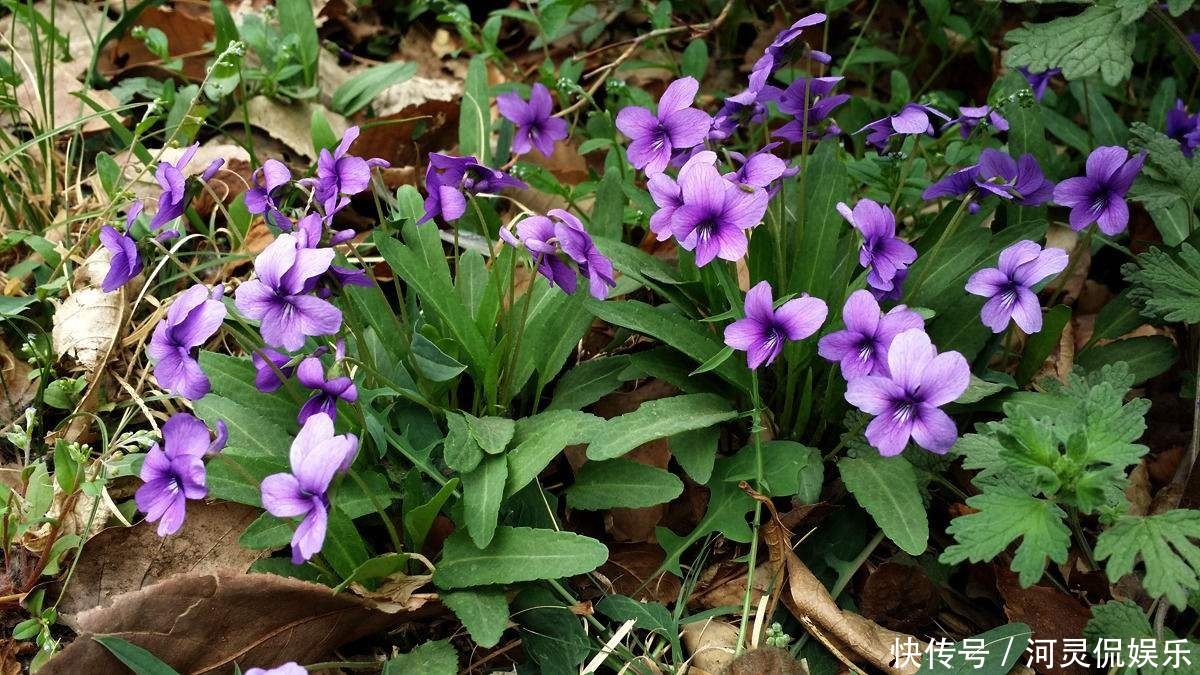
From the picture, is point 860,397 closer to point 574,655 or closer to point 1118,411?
point 1118,411

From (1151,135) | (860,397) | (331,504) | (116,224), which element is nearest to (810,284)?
(860,397)

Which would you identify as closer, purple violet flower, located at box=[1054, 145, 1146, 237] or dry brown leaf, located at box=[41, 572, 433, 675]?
dry brown leaf, located at box=[41, 572, 433, 675]

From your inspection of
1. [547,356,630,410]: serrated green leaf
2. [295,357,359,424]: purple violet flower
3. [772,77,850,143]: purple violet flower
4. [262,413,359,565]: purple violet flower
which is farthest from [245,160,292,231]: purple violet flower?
[772,77,850,143]: purple violet flower

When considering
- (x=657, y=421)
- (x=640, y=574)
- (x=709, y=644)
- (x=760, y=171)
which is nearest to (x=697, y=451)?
(x=657, y=421)

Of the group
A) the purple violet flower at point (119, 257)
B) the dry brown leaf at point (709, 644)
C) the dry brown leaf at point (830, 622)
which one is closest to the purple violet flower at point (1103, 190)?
the dry brown leaf at point (830, 622)

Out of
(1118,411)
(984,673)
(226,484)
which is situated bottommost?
(984,673)

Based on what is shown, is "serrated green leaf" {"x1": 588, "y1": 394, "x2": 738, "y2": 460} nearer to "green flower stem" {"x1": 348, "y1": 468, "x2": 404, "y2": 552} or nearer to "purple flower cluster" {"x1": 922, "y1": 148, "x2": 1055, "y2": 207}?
"green flower stem" {"x1": 348, "y1": 468, "x2": 404, "y2": 552}
